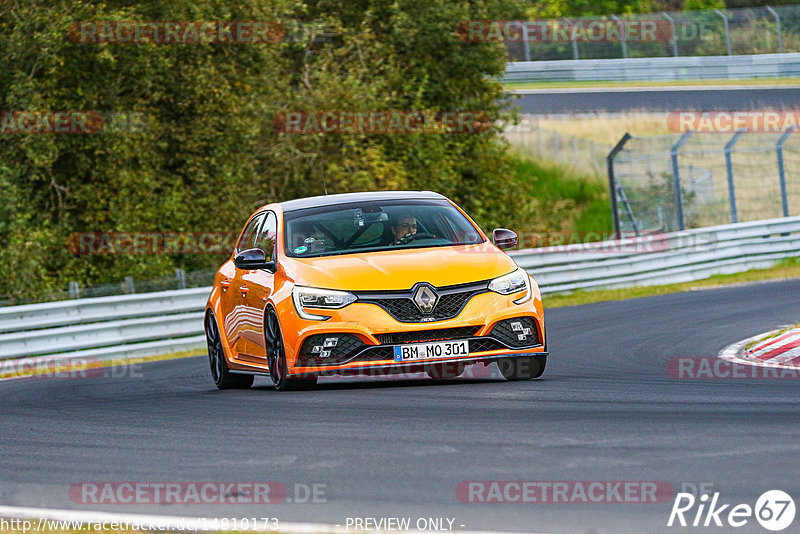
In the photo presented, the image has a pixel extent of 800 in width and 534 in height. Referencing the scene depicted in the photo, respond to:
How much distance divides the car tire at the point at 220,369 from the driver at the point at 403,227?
7.23 ft

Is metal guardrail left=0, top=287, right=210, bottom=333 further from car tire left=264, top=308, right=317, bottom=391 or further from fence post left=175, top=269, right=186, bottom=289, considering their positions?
car tire left=264, top=308, right=317, bottom=391

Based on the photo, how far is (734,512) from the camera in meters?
5.27

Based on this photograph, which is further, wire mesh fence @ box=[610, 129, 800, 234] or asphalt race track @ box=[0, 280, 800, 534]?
wire mesh fence @ box=[610, 129, 800, 234]

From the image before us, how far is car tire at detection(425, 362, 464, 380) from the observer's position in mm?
9859

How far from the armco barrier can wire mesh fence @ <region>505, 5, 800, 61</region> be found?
58.4 ft

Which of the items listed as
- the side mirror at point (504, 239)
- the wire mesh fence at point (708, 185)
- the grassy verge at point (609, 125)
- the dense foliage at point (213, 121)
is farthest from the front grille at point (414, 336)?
the grassy verge at point (609, 125)

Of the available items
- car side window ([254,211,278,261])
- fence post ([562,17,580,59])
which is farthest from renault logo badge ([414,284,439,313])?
fence post ([562,17,580,59])

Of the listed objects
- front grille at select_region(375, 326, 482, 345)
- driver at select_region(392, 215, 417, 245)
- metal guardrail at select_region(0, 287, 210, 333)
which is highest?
driver at select_region(392, 215, 417, 245)

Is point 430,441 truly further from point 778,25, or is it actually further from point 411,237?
point 778,25

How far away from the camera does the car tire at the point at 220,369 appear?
476 inches

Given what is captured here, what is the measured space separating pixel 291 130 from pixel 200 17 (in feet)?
13.9

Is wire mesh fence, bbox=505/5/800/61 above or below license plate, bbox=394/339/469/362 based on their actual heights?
above

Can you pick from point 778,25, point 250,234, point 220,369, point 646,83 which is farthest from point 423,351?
point 646,83

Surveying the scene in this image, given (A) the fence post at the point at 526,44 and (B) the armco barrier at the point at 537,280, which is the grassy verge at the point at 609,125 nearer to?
(A) the fence post at the point at 526,44
